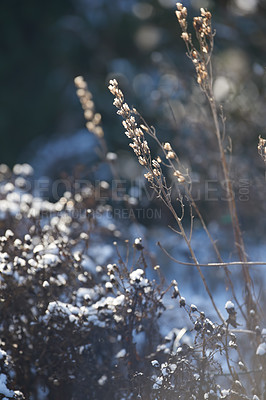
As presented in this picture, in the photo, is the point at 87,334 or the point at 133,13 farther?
the point at 133,13

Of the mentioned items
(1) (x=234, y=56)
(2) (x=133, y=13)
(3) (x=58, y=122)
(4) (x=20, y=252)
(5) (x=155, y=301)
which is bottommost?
(5) (x=155, y=301)

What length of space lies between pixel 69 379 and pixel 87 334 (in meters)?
0.21

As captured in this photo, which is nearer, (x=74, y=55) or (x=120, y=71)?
(x=120, y=71)

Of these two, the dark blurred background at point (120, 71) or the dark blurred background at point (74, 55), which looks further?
the dark blurred background at point (74, 55)

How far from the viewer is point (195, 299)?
10.7ft

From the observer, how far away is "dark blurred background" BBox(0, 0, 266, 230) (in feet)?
14.7

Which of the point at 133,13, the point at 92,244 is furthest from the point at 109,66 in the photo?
the point at 92,244

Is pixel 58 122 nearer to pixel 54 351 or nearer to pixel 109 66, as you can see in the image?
pixel 109 66

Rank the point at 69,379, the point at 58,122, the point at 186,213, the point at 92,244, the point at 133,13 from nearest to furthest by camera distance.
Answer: the point at 69,379 < the point at 92,244 < the point at 186,213 < the point at 133,13 < the point at 58,122

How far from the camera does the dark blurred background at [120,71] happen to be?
177 inches

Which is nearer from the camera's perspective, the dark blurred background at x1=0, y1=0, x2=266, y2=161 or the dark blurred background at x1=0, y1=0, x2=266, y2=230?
the dark blurred background at x1=0, y1=0, x2=266, y2=230

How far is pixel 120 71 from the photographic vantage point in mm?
6473

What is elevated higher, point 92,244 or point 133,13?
point 133,13

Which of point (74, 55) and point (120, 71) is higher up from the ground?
point (74, 55)
